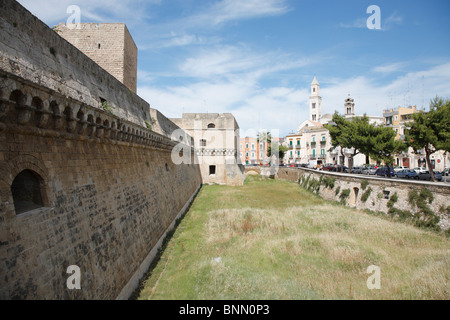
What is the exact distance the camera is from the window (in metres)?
4.39

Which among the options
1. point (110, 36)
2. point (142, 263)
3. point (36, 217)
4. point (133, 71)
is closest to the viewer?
point (36, 217)

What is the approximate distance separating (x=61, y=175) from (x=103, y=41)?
1065 centimetres

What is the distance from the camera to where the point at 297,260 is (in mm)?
8742

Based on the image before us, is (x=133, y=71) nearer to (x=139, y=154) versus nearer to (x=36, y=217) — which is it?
(x=139, y=154)

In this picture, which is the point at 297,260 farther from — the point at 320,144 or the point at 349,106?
the point at 349,106

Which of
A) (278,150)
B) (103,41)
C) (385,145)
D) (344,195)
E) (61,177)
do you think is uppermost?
(103,41)

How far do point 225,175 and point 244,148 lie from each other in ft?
120

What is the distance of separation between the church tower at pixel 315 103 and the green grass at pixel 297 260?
2176 inches

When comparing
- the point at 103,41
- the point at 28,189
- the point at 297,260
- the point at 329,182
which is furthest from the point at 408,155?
the point at 28,189

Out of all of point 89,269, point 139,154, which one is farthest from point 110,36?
point 89,269

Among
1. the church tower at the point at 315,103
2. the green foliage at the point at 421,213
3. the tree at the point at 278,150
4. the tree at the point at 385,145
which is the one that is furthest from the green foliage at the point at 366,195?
the church tower at the point at 315,103
